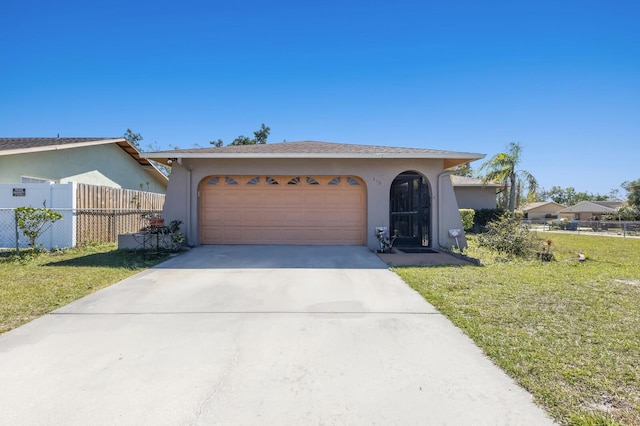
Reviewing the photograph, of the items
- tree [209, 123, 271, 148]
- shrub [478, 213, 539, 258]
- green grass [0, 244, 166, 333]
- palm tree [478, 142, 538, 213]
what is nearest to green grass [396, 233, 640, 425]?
shrub [478, 213, 539, 258]

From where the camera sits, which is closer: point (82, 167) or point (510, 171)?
point (82, 167)

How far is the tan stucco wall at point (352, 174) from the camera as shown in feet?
32.1

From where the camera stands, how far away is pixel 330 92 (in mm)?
16625

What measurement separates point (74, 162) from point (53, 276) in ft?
30.5

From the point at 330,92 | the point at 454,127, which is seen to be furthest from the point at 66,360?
the point at 454,127

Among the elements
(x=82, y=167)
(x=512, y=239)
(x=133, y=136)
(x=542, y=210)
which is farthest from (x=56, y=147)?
(x=542, y=210)

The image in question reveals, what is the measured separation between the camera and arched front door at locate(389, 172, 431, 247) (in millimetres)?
10547

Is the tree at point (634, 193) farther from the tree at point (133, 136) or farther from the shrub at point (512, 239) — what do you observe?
the tree at point (133, 136)

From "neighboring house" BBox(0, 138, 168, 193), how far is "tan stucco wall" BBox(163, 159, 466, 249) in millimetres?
4671

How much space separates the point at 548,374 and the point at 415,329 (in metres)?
1.32

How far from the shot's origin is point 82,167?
1345 centimetres

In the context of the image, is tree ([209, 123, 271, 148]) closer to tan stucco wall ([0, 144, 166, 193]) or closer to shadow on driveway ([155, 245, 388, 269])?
tan stucco wall ([0, 144, 166, 193])

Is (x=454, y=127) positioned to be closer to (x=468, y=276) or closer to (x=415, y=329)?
(x=468, y=276)

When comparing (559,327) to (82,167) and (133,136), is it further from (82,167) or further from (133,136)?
(133,136)
